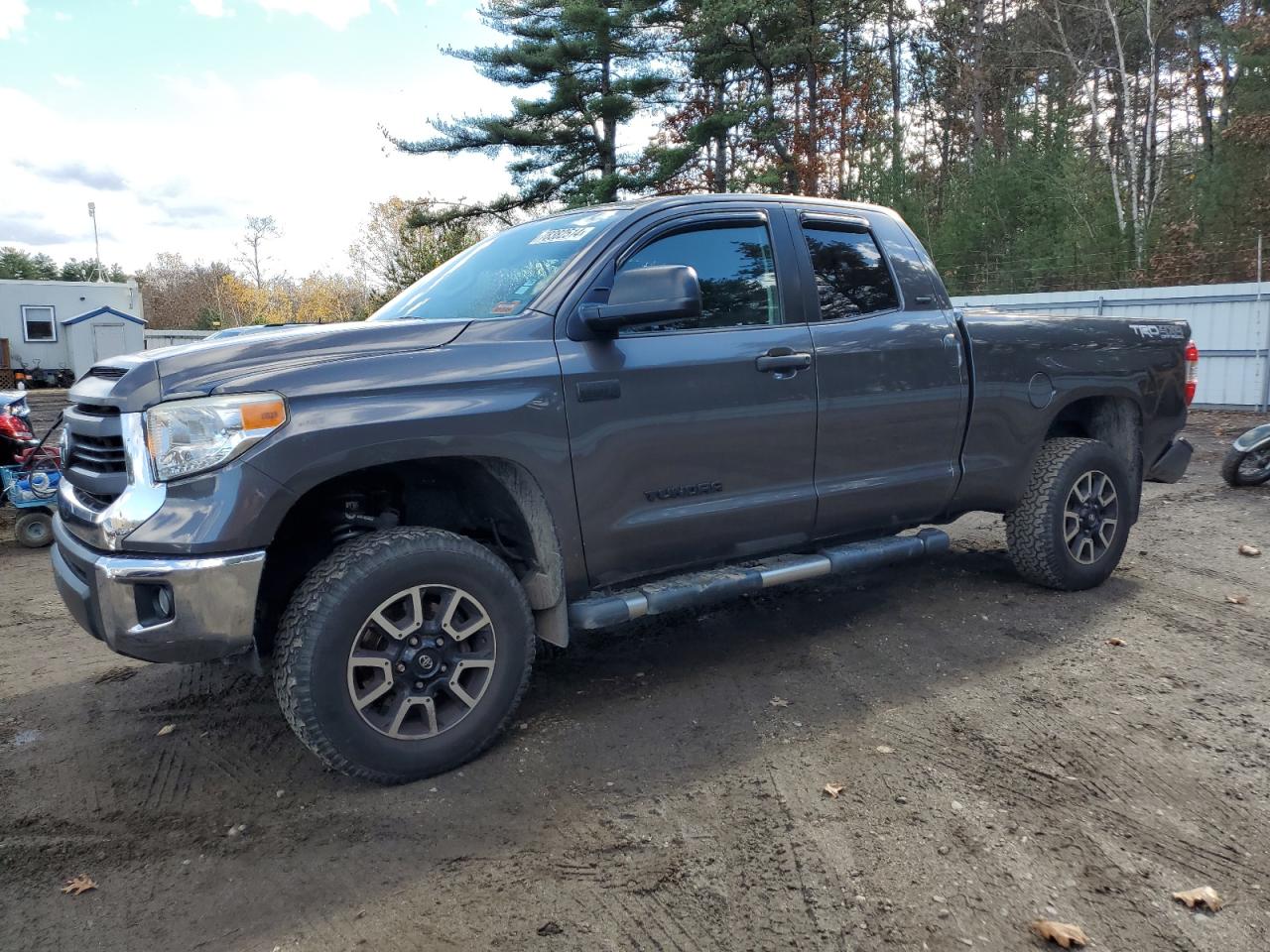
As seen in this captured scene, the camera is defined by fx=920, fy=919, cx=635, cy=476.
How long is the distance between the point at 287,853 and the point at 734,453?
86.2 inches

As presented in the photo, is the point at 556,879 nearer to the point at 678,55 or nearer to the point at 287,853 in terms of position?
the point at 287,853

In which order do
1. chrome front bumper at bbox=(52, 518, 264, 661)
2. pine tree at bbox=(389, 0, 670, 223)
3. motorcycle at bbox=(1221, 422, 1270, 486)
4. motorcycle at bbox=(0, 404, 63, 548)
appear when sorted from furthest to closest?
pine tree at bbox=(389, 0, 670, 223) < motorcycle at bbox=(1221, 422, 1270, 486) < motorcycle at bbox=(0, 404, 63, 548) < chrome front bumper at bbox=(52, 518, 264, 661)

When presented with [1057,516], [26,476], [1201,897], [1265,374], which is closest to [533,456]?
[1201,897]

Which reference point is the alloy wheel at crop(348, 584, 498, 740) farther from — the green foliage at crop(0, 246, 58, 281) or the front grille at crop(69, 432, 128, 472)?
the green foliage at crop(0, 246, 58, 281)

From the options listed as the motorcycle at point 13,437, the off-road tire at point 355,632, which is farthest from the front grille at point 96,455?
the motorcycle at point 13,437

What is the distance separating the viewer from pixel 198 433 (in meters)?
2.87

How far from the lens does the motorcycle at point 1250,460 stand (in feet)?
25.7

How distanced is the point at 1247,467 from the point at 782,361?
20.4 feet

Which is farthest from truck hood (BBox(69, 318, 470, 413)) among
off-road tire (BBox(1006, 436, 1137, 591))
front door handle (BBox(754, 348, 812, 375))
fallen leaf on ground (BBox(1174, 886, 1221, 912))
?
off-road tire (BBox(1006, 436, 1137, 591))

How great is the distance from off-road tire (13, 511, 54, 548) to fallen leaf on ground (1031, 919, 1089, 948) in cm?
766

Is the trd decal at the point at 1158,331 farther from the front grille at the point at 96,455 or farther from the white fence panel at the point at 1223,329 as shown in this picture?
the white fence panel at the point at 1223,329

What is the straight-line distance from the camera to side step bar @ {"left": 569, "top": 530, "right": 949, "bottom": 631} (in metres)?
3.52

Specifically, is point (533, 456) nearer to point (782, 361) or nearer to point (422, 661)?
point (422, 661)

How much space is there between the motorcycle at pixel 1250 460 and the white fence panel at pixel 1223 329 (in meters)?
5.18
